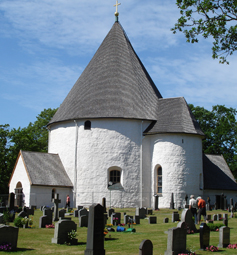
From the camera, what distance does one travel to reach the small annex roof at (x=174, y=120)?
107ft

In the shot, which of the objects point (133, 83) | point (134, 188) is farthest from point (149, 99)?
point (134, 188)

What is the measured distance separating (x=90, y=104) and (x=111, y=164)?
5.58 meters

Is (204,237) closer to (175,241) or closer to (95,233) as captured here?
(175,241)

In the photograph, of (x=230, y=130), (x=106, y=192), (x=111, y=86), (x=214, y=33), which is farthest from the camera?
(x=230, y=130)

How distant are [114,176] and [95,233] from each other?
22867 mm

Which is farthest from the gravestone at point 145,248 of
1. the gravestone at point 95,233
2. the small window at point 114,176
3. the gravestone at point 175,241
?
the small window at point 114,176

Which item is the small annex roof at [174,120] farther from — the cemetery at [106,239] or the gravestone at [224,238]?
the gravestone at [224,238]

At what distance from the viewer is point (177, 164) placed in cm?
3203

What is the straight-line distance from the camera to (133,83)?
35.5 meters

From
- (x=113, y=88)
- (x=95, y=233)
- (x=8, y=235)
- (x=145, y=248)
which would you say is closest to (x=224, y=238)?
(x=145, y=248)

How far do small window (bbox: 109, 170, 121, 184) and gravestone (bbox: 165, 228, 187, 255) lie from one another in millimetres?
21263

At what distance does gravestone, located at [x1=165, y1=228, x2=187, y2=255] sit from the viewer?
10898 millimetres

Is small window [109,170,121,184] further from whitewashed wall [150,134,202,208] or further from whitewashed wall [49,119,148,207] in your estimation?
whitewashed wall [150,134,202,208]

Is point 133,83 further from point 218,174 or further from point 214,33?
point 214,33
